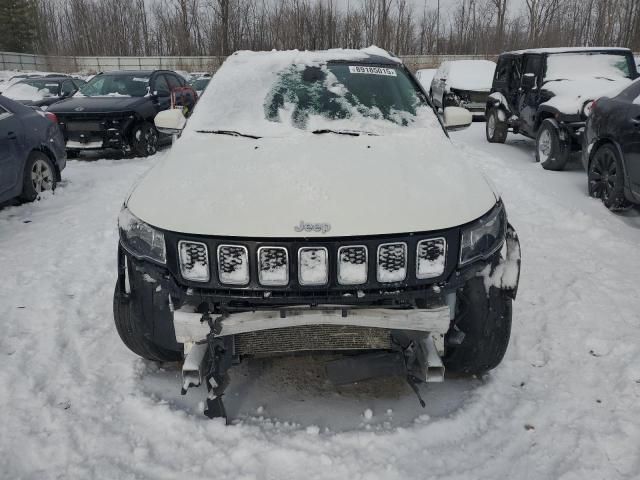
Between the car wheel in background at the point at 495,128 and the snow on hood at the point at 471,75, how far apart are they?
3.51 meters

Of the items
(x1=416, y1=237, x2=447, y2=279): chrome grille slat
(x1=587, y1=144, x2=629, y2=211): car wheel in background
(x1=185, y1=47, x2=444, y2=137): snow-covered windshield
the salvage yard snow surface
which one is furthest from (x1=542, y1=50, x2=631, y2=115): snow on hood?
(x1=416, y1=237, x2=447, y2=279): chrome grille slat

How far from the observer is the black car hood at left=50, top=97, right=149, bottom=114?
899cm

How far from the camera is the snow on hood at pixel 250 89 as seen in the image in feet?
10.5

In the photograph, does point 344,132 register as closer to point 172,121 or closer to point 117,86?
point 172,121

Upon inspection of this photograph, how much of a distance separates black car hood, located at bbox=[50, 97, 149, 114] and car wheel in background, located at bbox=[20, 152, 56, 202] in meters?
2.75

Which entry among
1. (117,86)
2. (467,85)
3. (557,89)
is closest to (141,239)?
(557,89)

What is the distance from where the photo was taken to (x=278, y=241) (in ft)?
6.86

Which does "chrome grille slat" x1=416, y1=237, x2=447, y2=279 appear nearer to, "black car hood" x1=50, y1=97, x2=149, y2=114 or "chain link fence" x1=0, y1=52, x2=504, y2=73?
"black car hood" x1=50, y1=97, x2=149, y2=114

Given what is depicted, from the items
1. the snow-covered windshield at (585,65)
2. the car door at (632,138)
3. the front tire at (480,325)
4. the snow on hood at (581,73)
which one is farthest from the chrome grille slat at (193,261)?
the snow-covered windshield at (585,65)

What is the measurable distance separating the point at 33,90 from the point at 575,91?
1133 cm

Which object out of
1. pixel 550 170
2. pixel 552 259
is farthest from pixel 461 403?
pixel 550 170

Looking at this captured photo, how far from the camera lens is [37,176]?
20.7 feet

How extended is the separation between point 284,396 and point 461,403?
2.92 ft

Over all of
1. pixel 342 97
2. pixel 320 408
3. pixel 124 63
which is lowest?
pixel 124 63
